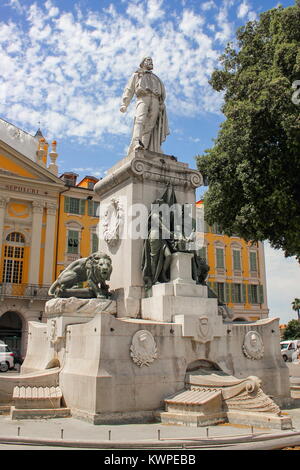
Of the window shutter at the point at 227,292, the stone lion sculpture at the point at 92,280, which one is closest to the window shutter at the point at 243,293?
the window shutter at the point at 227,292

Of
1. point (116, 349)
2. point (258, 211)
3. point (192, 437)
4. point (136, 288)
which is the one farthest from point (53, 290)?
point (258, 211)

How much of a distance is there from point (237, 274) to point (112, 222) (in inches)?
1401

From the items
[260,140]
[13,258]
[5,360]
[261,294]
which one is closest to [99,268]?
[260,140]

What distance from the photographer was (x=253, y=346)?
31.1 feet

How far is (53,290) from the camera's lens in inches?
415

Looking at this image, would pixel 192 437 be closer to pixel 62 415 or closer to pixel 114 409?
pixel 114 409

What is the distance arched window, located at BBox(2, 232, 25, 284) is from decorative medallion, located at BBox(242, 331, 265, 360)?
29519mm

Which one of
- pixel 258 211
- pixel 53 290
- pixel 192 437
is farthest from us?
pixel 258 211

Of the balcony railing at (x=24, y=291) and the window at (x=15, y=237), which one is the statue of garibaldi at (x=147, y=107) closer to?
the balcony railing at (x=24, y=291)

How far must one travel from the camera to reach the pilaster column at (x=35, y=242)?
3697cm

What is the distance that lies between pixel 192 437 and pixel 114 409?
182 cm

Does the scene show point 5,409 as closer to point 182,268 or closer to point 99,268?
point 99,268

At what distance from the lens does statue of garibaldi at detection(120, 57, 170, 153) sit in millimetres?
11656

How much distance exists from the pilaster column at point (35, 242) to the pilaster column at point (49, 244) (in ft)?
1.97
